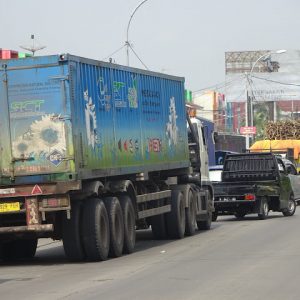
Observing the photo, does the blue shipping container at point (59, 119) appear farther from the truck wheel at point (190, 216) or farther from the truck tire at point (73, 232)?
the truck wheel at point (190, 216)

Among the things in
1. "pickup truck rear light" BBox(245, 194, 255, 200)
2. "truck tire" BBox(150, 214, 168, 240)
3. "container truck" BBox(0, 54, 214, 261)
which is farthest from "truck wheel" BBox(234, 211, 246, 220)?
"container truck" BBox(0, 54, 214, 261)

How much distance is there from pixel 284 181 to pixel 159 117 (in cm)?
833

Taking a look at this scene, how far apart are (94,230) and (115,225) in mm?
1078

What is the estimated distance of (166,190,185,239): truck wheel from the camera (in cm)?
1822

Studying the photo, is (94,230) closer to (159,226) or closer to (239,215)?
(159,226)

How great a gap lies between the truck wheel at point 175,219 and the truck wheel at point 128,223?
2.80 meters

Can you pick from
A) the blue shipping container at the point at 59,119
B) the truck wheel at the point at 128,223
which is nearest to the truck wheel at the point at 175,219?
the truck wheel at the point at 128,223

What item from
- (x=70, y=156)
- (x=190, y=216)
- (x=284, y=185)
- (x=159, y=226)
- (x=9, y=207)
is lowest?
(x=159, y=226)

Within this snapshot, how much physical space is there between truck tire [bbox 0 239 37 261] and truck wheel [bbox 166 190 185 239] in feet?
12.8

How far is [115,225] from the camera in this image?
14.5 meters

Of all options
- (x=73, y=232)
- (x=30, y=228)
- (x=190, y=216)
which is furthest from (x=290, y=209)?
(x=30, y=228)

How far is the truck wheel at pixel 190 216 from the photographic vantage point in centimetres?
1917

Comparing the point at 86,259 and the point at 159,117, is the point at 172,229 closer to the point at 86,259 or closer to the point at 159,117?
the point at 159,117

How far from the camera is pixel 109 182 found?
14812 mm
